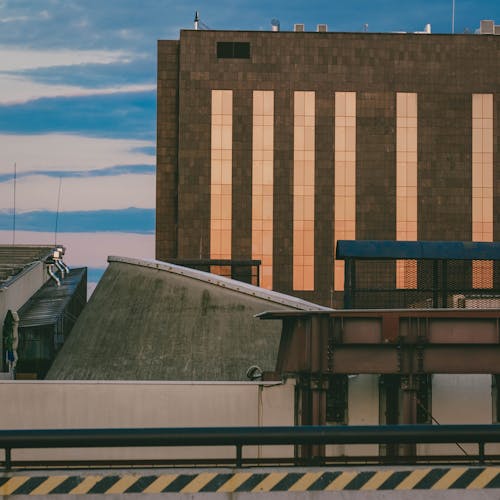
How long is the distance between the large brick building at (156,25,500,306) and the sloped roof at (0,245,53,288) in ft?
45.4

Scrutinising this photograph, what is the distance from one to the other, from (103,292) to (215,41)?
164 ft

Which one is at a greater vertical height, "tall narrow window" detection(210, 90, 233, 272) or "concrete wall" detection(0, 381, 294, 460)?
"tall narrow window" detection(210, 90, 233, 272)

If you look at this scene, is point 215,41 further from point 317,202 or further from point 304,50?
point 317,202

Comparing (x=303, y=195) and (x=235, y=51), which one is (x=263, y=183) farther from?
(x=235, y=51)

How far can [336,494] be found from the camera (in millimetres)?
9688

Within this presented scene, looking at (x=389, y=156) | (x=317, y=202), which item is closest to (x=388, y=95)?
(x=389, y=156)

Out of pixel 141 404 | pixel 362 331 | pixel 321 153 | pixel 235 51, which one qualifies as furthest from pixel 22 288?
pixel 235 51

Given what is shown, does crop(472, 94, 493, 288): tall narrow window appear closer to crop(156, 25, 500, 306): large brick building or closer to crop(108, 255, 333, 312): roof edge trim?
crop(156, 25, 500, 306): large brick building

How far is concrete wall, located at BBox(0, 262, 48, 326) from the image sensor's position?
5619 cm

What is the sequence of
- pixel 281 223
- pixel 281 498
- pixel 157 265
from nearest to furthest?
pixel 281 498, pixel 157 265, pixel 281 223

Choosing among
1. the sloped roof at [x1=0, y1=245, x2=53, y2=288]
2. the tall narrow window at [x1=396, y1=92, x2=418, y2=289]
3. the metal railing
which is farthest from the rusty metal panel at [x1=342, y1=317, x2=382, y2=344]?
the tall narrow window at [x1=396, y1=92, x2=418, y2=289]

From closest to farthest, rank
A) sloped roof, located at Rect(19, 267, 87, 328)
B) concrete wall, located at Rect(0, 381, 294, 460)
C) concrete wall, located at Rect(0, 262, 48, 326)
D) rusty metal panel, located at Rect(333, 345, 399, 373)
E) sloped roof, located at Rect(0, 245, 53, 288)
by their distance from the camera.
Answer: rusty metal panel, located at Rect(333, 345, 399, 373) → concrete wall, located at Rect(0, 381, 294, 460) → concrete wall, located at Rect(0, 262, 48, 326) → sloped roof, located at Rect(19, 267, 87, 328) → sloped roof, located at Rect(0, 245, 53, 288)

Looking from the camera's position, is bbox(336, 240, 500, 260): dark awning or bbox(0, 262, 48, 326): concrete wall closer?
bbox(336, 240, 500, 260): dark awning

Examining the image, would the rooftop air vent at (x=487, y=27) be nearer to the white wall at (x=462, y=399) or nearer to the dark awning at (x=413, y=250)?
the dark awning at (x=413, y=250)
